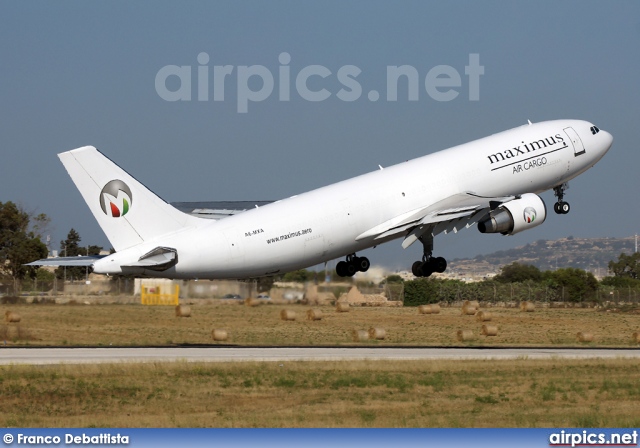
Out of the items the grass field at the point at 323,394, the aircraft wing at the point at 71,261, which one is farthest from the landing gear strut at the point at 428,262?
the aircraft wing at the point at 71,261

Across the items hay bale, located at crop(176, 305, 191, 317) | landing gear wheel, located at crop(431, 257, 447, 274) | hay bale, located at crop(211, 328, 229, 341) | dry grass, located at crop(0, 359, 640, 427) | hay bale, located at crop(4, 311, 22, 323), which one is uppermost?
landing gear wheel, located at crop(431, 257, 447, 274)

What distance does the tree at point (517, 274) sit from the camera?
130 metres

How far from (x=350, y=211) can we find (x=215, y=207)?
1079 centimetres

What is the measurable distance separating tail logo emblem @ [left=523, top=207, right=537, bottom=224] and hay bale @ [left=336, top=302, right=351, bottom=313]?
2366 centimetres

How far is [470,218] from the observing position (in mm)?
56656

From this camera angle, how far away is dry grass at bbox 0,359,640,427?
36531 millimetres

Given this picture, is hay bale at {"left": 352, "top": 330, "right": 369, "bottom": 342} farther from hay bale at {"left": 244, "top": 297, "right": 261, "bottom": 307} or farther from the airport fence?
the airport fence

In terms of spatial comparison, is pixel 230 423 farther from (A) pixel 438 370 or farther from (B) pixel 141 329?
(B) pixel 141 329

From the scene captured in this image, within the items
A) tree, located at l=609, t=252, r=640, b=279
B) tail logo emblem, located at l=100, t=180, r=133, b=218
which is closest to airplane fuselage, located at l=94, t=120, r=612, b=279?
tail logo emblem, located at l=100, t=180, r=133, b=218

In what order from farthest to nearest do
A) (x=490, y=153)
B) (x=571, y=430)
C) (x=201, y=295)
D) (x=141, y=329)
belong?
(x=201, y=295) → (x=141, y=329) → (x=490, y=153) → (x=571, y=430)

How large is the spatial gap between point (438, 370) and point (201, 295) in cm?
3052

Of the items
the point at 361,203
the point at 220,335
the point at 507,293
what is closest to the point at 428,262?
the point at 361,203

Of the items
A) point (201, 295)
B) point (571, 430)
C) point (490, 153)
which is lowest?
point (571, 430)

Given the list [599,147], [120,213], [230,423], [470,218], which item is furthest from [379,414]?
[599,147]
